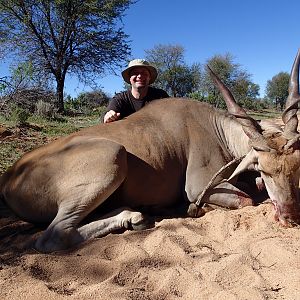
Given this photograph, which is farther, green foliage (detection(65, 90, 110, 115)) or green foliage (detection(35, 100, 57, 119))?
green foliage (detection(65, 90, 110, 115))

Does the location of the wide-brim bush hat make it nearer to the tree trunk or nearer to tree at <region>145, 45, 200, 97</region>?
the tree trunk

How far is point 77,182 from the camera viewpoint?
3529 mm

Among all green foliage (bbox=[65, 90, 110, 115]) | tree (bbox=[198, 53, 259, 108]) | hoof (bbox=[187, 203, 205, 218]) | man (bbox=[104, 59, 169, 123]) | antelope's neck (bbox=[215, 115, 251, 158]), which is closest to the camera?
hoof (bbox=[187, 203, 205, 218])

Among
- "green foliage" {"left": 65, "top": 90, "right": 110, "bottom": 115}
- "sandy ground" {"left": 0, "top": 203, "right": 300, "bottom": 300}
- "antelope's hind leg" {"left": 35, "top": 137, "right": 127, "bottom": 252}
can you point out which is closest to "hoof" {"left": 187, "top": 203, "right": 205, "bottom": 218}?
"sandy ground" {"left": 0, "top": 203, "right": 300, "bottom": 300}

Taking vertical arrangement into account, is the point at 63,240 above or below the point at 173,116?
below

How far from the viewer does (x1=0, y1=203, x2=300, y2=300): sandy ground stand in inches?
91.8

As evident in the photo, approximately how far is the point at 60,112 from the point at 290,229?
14.9m

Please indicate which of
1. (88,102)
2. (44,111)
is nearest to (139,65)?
(44,111)

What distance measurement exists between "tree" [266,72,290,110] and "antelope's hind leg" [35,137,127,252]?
40.5m

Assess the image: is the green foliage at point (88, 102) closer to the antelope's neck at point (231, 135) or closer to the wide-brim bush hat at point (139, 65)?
the wide-brim bush hat at point (139, 65)

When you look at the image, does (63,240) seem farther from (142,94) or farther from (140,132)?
(142,94)

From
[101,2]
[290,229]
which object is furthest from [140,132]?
[101,2]

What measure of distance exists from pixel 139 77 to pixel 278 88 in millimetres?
39818

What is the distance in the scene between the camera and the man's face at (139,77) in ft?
18.3
